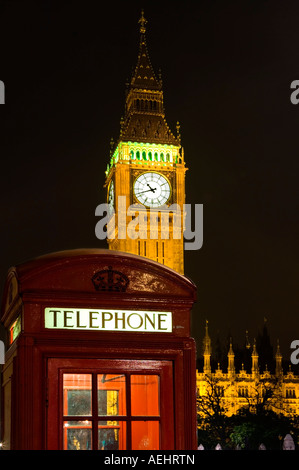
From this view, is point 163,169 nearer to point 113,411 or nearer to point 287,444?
point 287,444

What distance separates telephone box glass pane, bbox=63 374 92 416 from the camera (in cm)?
420

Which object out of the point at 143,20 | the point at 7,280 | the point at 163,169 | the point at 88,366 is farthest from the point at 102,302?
the point at 143,20

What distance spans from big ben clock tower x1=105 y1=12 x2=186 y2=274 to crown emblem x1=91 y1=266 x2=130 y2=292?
47602mm

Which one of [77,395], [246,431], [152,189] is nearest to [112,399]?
[77,395]

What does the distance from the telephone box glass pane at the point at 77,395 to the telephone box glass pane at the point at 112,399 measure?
0.06 meters

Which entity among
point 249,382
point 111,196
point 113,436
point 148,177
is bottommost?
point 113,436

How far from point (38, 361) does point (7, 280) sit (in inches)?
Result: 29.5

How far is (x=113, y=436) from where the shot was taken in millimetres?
4184

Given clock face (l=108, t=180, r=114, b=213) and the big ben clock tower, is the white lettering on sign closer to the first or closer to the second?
the big ben clock tower

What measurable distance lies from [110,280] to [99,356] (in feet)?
1.43

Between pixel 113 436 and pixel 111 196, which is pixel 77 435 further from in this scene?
pixel 111 196

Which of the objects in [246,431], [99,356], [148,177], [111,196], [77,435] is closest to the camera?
[77,435]

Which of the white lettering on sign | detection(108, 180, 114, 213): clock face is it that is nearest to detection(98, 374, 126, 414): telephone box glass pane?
the white lettering on sign
